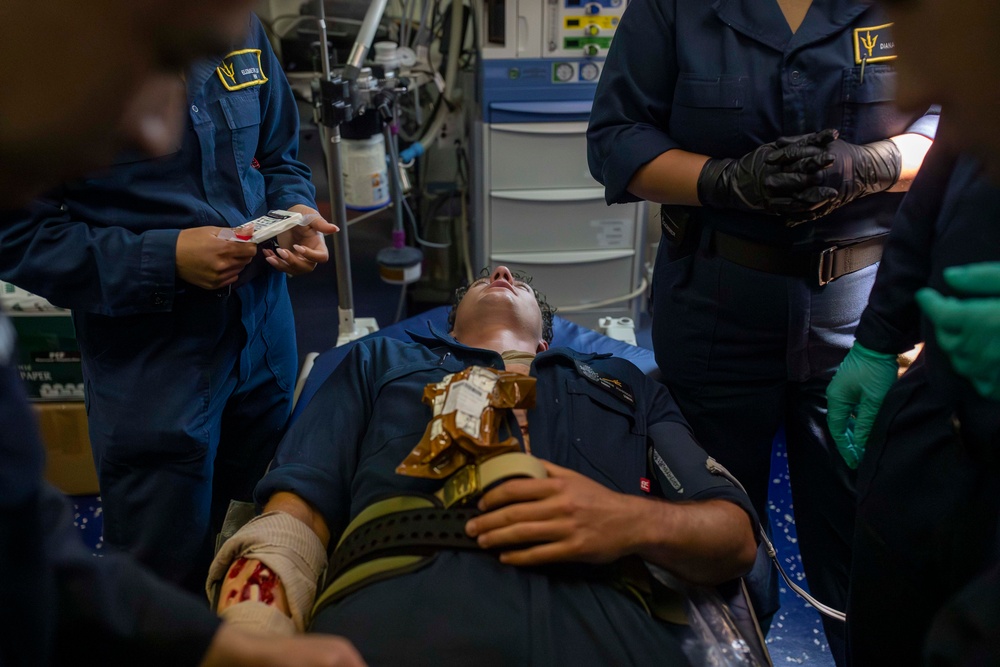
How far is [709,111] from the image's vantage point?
155cm

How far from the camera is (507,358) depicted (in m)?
1.74

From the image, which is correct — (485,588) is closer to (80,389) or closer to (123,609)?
(123,609)

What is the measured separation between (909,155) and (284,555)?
4.44ft

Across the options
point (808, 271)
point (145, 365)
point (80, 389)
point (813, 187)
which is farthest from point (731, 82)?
point (80, 389)

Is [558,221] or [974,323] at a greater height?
[974,323]

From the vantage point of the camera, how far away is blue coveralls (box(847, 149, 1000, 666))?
1027mm

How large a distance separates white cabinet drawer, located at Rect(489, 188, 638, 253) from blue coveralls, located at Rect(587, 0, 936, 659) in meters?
1.42

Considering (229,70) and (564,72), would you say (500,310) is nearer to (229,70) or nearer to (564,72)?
(229,70)

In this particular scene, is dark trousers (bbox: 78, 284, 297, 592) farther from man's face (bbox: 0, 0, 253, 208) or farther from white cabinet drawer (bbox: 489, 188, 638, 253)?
white cabinet drawer (bbox: 489, 188, 638, 253)

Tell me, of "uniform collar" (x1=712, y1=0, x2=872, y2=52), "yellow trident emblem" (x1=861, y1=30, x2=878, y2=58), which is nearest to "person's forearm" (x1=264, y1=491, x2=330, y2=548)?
"uniform collar" (x1=712, y1=0, x2=872, y2=52)

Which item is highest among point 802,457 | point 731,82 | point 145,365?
point 731,82

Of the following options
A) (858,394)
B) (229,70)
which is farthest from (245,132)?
(858,394)

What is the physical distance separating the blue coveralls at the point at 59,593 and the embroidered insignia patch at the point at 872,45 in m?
1.45

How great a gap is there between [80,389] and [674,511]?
6.30 ft
